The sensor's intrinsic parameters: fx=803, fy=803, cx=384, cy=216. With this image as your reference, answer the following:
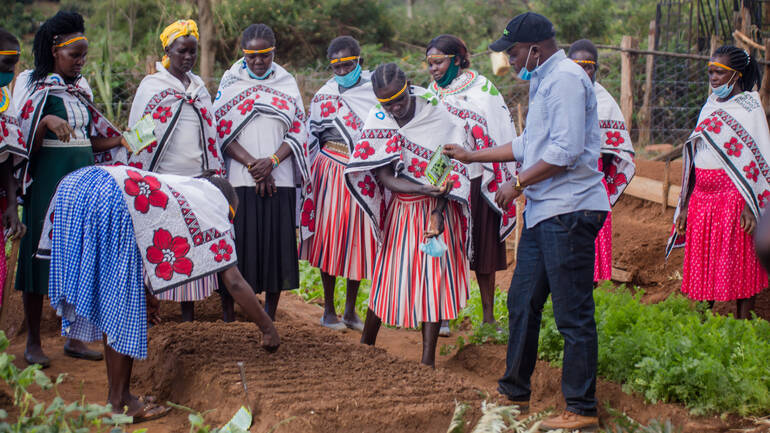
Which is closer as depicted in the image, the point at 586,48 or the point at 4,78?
the point at 4,78

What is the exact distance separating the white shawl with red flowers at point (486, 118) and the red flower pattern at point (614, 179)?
0.80 m

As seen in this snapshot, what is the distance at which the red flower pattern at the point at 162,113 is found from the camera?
5398mm

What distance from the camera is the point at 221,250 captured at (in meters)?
4.05

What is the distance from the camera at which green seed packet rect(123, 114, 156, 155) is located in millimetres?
4848

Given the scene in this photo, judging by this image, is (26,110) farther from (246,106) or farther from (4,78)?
(246,106)

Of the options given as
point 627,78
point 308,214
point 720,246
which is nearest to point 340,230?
point 308,214

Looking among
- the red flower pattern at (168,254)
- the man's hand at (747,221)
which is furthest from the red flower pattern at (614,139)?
the red flower pattern at (168,254)

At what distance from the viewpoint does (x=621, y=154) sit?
239 inches

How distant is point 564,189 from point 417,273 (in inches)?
52.4

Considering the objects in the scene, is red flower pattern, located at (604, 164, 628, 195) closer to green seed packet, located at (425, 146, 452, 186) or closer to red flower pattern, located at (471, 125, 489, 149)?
red flower pattern, located at (471, 125, 489, 149)

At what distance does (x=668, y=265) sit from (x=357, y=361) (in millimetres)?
4354

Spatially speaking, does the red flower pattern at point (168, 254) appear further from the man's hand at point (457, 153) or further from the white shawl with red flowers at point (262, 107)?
the white shawl with red flowers at point (262, 107)

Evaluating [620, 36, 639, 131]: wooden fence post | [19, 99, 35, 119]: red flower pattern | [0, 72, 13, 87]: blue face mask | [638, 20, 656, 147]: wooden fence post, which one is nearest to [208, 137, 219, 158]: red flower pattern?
[19, 99, 35, 119]: red flower pattern

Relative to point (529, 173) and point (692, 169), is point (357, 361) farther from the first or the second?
point (692, 169)
